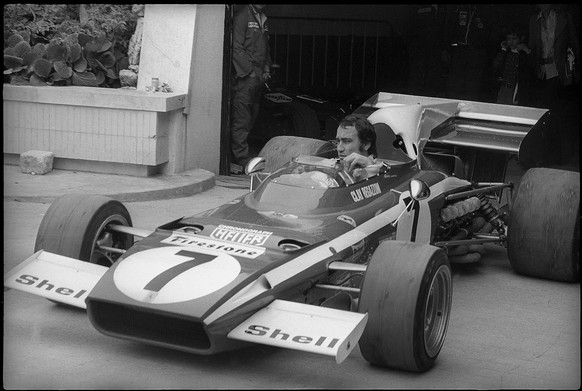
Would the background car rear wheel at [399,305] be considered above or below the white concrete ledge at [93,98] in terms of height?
below

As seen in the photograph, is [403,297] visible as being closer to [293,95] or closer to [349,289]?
[349,289]

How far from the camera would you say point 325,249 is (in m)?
5.79

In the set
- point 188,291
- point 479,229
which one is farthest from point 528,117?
point 188,291

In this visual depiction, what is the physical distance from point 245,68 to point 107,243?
18.0 feet

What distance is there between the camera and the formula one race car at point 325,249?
5.06 metres

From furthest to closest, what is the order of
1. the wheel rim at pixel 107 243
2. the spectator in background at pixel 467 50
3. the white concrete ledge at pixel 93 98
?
the spectator in background at pixel 467 50 → the white concrete ledge at pixel 93 98 → the wheel rim at pixel 107 243

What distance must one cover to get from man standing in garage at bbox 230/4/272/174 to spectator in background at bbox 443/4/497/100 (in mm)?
4106

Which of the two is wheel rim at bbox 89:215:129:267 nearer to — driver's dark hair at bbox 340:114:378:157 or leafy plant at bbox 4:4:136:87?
driver's dark hair at bbox 340:114:378:157

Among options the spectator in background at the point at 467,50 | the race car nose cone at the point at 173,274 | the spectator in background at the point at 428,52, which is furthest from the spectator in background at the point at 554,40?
the race car nose cone at the point at 173,274

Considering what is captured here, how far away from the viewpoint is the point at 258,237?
571 centimetres

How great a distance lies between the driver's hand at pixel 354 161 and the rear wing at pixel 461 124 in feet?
3.38

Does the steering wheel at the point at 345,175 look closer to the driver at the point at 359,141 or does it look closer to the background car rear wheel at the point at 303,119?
the driver at the point at 359,141

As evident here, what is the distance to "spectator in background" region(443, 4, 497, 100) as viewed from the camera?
14477 millimetres

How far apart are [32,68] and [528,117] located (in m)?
5.61
